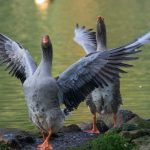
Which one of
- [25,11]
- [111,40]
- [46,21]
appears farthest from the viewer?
[25,11]

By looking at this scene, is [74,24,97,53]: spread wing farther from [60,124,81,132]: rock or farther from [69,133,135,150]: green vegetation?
[69,133,135,150]: green vegetation

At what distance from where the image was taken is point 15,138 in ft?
37.8

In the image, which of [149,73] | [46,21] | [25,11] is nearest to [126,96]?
[149,73]

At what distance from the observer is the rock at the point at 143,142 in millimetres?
9955

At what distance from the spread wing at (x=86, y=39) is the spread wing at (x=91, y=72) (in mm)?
3466

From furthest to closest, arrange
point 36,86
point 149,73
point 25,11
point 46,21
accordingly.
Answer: point 25,11 < point 46,21 < point 149,73 < point 36,86

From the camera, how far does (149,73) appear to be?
2308cm

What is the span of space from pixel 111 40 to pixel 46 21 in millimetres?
12131

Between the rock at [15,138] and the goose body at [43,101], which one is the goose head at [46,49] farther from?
the rock at [15,138]

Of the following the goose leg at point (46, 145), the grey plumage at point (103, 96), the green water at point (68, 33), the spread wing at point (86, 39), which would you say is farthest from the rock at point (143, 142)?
the green water at point (68, 33)

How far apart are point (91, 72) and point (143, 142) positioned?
1.51m

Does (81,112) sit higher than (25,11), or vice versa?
(25,11)

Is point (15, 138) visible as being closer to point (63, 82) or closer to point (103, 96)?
point (63, 82)

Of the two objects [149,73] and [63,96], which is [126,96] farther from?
[63,96]
